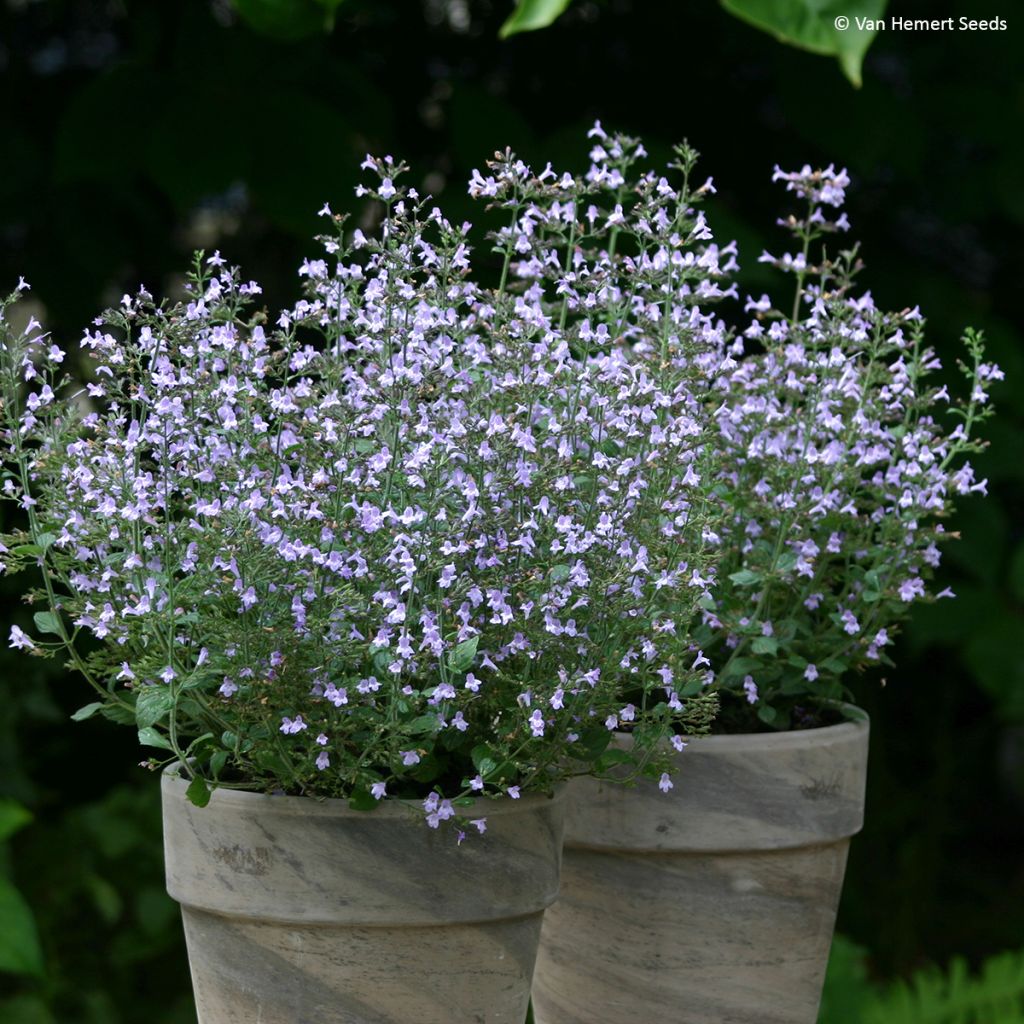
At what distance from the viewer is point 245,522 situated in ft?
3.70

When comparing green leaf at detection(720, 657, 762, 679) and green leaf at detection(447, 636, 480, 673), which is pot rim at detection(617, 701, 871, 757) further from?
green leaf at detection(447, 636, 480, 673)

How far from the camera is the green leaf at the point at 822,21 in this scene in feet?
3.68

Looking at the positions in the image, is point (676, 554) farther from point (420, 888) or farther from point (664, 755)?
point (420, 888)

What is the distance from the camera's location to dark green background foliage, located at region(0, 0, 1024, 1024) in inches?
93.6

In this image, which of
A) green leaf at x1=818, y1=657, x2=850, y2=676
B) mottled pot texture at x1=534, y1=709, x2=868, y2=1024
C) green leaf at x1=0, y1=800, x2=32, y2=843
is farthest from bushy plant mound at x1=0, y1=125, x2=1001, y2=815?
green leaf at x1=0, y1=800, x2=32, y2=843

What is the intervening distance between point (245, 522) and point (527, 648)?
0.25 m

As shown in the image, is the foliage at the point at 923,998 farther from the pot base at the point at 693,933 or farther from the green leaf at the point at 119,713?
the green leaf at the point at 119,713

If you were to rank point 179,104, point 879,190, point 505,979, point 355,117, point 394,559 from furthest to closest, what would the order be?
point 879,190, point 355,117, point 179,104, point 505,979, point 394,559

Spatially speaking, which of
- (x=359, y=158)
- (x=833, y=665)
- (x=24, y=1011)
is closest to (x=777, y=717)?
(x=833, y=665)

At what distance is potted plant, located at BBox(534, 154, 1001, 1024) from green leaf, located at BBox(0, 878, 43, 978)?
93 cm

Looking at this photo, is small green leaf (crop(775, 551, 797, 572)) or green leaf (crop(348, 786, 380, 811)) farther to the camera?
small green leaf (crop(775, 551, 797, 572))

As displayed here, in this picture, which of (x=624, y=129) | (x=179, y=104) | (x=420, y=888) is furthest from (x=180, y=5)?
(x=420, y=888)

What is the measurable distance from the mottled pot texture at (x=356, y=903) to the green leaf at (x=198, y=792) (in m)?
0.04

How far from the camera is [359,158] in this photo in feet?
8.40
